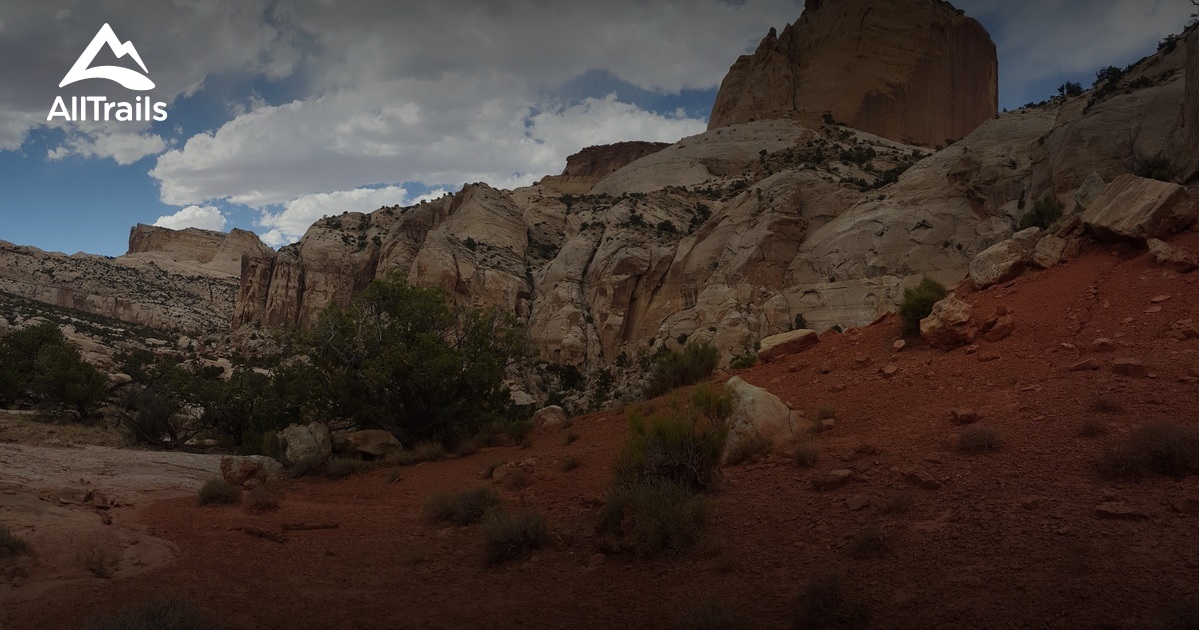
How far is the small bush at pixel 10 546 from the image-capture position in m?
6.01

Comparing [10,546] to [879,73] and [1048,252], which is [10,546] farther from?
[879,73]

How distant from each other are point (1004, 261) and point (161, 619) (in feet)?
48.3

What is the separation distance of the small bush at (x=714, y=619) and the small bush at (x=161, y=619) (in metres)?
3.49

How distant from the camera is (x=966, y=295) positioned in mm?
13023

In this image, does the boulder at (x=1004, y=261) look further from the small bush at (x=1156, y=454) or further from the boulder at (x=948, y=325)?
the small bush at (x=1156, y=454)

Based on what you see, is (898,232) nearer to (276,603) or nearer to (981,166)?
(981,166)

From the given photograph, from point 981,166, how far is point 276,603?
1283 inches

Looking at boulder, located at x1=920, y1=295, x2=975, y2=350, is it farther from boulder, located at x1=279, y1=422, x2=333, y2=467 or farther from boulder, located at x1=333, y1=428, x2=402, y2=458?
boulder, located at x1=279, y1=422, x2=333, y2=467

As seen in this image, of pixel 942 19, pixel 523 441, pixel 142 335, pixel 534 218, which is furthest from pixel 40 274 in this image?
pixel 942 19

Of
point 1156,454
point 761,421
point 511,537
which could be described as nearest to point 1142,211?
point 1156,454

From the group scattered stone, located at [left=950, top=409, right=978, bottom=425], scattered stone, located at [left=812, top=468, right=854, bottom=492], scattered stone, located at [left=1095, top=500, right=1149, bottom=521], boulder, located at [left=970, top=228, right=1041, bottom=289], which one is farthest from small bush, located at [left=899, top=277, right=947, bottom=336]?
scattered stone, located at [left=1095, top=500, right=1149, bottom=521]

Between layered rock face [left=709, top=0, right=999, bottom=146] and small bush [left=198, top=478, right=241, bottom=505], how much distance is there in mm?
73404

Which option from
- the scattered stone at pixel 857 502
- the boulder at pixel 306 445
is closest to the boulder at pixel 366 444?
the boulder at pixel 306 445

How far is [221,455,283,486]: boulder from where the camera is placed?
1133 centimetres
